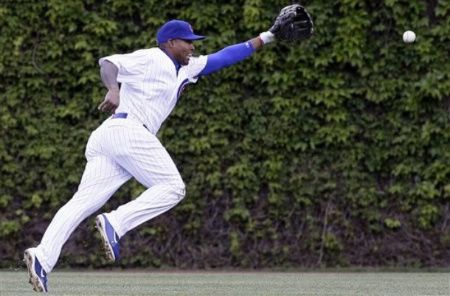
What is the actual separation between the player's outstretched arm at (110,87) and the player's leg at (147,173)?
0.26 metres

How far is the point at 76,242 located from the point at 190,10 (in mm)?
2841

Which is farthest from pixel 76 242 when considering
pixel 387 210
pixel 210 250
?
pixel 387 210

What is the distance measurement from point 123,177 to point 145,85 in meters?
0.66

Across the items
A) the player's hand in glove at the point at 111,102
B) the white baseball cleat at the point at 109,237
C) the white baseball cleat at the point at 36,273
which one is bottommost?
the white baseball cleat at the point at 36,273

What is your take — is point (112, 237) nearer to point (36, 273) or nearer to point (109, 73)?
point (36, 273)

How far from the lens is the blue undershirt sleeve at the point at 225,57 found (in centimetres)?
849

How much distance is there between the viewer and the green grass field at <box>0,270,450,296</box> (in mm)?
8641

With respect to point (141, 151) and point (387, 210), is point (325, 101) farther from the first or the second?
point (141, 151)

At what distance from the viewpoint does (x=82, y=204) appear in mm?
7766

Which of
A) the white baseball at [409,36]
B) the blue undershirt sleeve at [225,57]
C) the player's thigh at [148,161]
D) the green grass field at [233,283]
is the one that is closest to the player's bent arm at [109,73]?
the player's thigh at [148,161]

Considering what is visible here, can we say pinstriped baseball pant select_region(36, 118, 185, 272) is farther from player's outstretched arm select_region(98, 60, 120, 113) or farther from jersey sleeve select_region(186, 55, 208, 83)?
jersey sleeve select_region(186, 55, 208, 83)

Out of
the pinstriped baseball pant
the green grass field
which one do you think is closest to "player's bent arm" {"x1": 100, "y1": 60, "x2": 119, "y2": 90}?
the pinstriped baseball pant

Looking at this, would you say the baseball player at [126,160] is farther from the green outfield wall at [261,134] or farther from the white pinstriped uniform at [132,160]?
the green outfield wall at [261,134]

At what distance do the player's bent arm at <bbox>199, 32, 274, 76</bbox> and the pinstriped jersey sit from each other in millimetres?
455
